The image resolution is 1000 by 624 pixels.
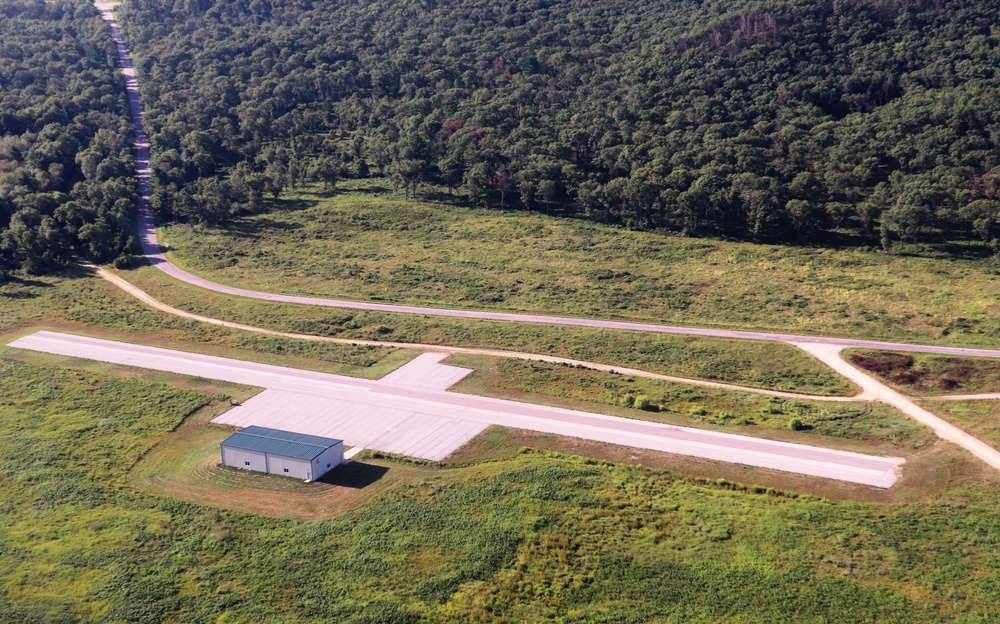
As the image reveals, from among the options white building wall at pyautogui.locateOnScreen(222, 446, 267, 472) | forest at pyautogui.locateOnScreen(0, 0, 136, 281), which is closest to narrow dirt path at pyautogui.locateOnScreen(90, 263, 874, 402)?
forest at pyautogui.locateOnScreen(0, 0, 136, 281)

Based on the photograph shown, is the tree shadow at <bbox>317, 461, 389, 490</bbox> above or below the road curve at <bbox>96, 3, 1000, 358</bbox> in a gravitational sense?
below


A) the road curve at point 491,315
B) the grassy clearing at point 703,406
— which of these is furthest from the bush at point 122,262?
the grassy clearing at point 703,406

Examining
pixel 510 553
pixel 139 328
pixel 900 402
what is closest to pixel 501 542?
pixel 510 553

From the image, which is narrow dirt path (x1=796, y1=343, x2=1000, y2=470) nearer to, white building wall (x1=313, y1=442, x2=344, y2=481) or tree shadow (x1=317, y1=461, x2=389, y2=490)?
tree shadow (x1=317, y1=461, x2=389, y2=490)

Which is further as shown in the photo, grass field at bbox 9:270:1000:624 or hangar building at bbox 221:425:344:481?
hangar building at bbox 221:425:344:481

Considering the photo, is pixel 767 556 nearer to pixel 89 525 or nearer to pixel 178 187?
pixel 89 525

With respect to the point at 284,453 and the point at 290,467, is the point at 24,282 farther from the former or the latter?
the point at 290,467

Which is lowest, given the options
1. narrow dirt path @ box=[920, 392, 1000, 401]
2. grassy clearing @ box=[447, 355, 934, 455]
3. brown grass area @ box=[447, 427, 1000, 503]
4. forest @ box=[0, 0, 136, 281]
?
brown grass area @ box=[447, 427, 1000, 503]
